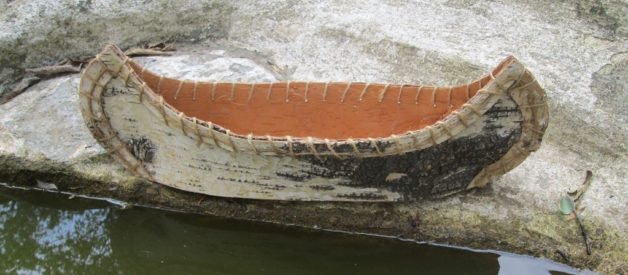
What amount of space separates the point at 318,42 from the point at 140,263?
6.55ft

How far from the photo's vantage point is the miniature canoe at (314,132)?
3.22 m

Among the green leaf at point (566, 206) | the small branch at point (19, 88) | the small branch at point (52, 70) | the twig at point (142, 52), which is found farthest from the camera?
the twig at point (142, 52)

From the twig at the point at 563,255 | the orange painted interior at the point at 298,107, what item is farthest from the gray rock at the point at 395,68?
the orange painted interior at the point at 298,107

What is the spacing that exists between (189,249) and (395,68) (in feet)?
5.91

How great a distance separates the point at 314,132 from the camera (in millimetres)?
3857

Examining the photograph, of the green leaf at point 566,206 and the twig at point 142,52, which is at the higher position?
the green leaf at point 566,206

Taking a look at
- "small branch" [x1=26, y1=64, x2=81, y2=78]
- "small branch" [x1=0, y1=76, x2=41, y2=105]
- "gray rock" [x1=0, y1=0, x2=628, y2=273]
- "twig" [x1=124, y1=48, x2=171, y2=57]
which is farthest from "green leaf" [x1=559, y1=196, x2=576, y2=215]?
"small branch" [x1=0, y1=76, x2=41, y2=105]

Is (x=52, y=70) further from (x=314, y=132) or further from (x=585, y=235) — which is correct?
(x=585, y=235)

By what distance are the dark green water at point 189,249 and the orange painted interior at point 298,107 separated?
555 millimetres

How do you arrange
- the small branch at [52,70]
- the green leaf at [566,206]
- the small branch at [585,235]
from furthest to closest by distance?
the small branch at [52,70] < the green leaf at [566,206] < the small branch at [585,235]

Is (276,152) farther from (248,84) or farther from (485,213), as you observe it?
(485,213)

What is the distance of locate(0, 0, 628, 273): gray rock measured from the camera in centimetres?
352

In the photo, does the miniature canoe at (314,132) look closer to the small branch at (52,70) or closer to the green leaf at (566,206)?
the green leaf at (566,206)

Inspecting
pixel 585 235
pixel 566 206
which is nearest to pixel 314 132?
pixel 566 206
